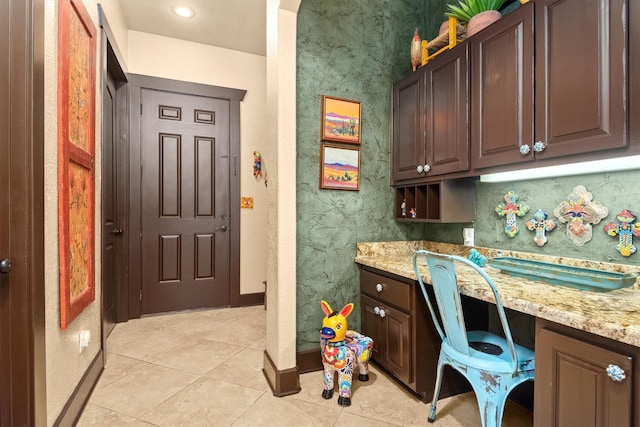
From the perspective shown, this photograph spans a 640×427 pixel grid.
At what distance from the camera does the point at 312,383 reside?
6.63ft

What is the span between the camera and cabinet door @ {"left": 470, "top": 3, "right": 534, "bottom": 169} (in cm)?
147

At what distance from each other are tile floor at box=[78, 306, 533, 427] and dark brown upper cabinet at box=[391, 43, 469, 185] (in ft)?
4.64

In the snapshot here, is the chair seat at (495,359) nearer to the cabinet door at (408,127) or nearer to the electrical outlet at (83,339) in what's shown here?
the cabinet door at (408,127)

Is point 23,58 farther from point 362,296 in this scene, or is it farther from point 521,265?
point 521,265

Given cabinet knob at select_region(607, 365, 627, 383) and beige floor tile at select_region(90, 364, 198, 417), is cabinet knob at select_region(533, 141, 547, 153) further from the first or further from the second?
beige floor tile at select_region(90, 364, 198, 417)

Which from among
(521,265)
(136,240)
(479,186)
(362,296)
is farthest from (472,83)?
(136,240)

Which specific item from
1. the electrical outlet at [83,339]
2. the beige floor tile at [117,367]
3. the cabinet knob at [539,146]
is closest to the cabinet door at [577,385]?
the cabinet knob at [539,146]

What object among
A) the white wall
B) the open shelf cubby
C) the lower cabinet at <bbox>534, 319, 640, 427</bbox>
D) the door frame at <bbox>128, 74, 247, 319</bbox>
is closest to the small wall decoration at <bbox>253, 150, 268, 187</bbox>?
the white wall

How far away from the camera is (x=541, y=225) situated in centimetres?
173

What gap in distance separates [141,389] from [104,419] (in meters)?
0.29

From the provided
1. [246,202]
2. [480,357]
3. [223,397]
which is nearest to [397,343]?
[480,357]

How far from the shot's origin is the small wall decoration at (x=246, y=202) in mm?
3695

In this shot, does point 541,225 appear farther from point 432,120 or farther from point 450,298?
point 432,120

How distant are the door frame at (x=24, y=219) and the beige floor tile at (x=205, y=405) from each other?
0.60 meters
